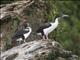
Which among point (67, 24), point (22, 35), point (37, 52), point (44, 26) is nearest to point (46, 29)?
point (44, 26)

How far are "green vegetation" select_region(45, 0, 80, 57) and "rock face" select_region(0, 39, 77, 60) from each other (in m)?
2.62

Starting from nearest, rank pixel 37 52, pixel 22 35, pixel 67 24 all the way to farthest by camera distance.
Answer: pixel 37 52 < pixel 22 35 < pixel 67 24

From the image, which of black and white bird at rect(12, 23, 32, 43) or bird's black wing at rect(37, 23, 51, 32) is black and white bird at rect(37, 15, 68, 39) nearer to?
bird's black wing at rect(37, 23, 51, 32)

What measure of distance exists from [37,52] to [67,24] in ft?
42.9

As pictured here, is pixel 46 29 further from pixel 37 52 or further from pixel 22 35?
pixel 37 52

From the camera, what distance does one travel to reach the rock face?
21.3 metres

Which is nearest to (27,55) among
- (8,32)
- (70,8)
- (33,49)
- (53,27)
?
(33,49)

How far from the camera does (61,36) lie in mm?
25422

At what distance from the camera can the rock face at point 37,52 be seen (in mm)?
21266

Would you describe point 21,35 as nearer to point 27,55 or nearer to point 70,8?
point 27,55

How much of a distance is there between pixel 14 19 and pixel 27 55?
4.15 metres

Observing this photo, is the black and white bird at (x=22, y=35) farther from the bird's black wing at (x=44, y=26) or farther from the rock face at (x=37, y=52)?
the rock face at (x=37, y=52)

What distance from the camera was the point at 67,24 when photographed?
34.3 meters

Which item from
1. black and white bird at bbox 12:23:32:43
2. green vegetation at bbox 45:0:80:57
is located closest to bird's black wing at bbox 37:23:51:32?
black and white bird at bbox 12:23:32:43
